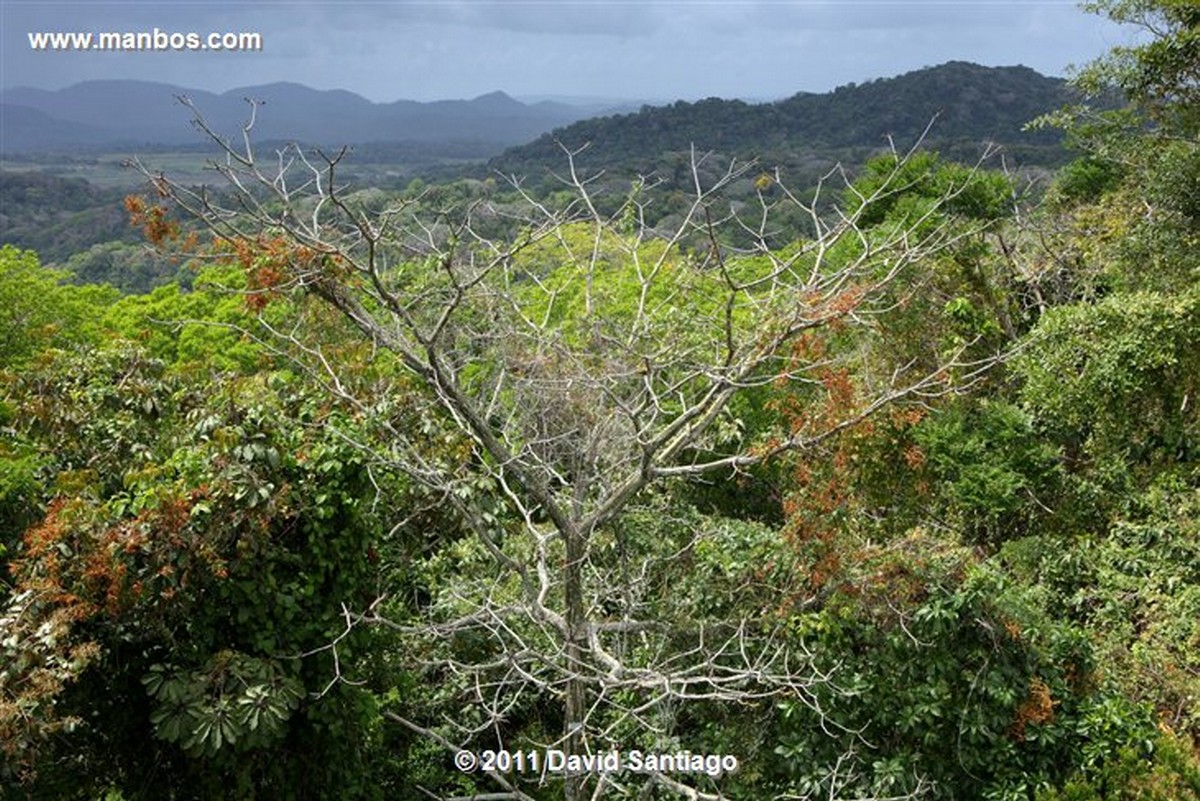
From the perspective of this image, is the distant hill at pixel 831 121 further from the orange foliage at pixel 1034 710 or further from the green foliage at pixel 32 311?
the orange foliage at pixel 1034 710

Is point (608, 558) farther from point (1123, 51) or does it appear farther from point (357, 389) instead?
point (1123, 51)

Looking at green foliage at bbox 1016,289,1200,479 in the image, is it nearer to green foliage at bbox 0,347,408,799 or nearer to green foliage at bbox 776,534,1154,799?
green foliage at bbox 776,534,1154,799

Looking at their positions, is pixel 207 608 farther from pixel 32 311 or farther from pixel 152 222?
pixel 32 311

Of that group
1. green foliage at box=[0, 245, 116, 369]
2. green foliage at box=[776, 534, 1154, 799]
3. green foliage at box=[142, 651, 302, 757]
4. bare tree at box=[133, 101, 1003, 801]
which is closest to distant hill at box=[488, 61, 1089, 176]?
green foliage at box=[0, 245, 116, 369]

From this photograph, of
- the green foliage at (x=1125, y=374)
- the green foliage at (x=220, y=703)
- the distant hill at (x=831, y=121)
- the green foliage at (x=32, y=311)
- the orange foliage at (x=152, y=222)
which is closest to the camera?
the green foliage at (x=220, y=703)

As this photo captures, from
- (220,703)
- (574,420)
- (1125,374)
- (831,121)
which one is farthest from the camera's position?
(831,121)

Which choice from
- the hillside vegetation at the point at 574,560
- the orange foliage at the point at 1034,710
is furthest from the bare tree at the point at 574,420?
the orange foliage at the point at 1034,710

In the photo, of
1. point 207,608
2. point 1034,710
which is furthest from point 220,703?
point 1034,710

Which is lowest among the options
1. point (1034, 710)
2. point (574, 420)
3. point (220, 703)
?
point (1034, 710)

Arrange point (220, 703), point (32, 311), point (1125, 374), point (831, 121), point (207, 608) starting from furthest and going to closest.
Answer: point (831, 121) → point (32, 311) → point (1125, 374) → point (207, 608) → point (220, 703)

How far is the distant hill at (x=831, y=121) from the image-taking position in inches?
2562

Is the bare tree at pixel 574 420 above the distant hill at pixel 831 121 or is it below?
below

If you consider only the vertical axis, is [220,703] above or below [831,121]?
below

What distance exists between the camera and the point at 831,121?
76875 millimetres
